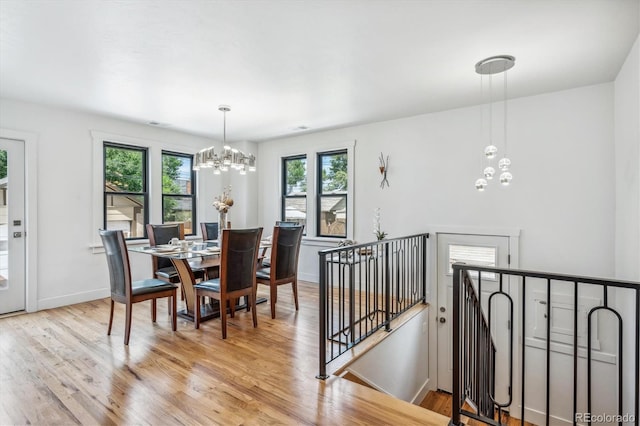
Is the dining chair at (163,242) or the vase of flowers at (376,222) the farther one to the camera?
the vase of flowers at (376,222)

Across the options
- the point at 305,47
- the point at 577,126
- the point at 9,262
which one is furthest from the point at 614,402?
the point at 9,262

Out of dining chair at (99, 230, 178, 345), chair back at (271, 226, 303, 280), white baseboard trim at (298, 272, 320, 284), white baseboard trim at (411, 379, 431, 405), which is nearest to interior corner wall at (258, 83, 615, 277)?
white baseboard trim at (298, 272, 320, 284)

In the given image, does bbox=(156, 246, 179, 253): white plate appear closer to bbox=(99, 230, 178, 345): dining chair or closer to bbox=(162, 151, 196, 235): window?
bbox=(99, 230, 178, 345): dining chair

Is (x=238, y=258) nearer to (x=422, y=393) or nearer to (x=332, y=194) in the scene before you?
(x=332, y=194)

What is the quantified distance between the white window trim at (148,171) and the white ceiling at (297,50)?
0.60 m

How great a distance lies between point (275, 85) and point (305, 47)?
86 centimetres

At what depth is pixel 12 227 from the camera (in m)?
3.94

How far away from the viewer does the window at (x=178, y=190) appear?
545cm

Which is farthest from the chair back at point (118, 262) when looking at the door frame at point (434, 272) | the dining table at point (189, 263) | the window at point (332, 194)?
the door frame at point (434, 272)

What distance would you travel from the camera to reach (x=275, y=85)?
3.46 metres

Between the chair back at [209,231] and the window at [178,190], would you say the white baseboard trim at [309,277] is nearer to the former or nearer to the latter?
the chair back at [209,231]

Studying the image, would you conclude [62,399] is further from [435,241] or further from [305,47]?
[435,241]

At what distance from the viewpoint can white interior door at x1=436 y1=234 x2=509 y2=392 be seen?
157 inches

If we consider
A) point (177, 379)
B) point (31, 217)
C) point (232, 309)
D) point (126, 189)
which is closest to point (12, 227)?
point (31, 217)
